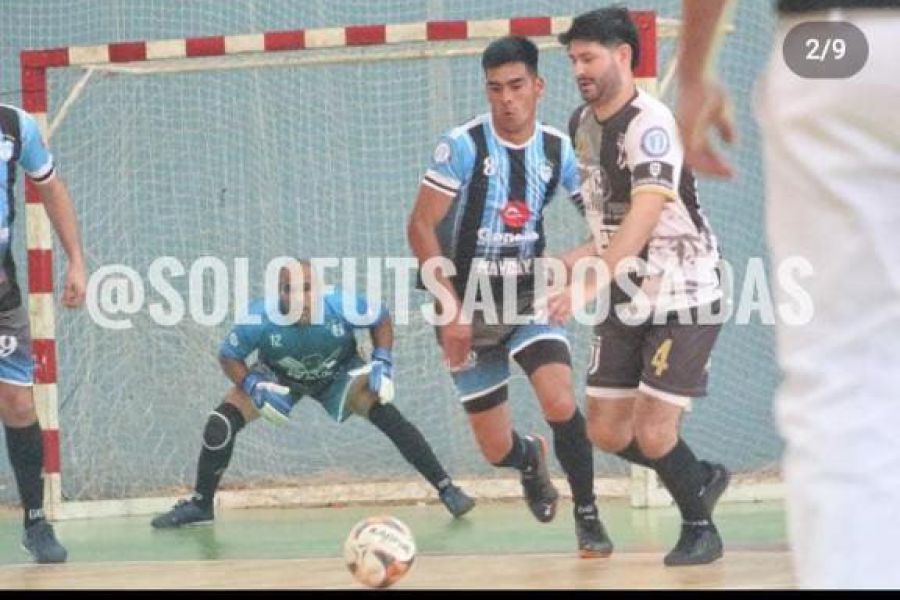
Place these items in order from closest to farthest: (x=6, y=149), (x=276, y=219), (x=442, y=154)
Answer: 1. (x=6, y=149)
2. (x=442, y=154)
3. (x=276, y=219)

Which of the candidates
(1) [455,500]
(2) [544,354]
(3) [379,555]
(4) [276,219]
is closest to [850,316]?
(3) [379,555]

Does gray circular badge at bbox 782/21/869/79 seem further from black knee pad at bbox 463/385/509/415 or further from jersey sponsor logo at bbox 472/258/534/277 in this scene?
jersey sponsor logo at bbox 472/258/534/277

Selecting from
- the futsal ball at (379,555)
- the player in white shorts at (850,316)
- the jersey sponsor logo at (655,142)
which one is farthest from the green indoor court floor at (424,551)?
the player in white shorts at (850,316)

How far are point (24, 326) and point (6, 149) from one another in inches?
30.7

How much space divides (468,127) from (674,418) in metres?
2.04

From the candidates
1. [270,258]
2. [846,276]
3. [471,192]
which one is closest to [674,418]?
[471,192]

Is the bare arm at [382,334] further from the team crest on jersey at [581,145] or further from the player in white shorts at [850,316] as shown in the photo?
the player in white shorts at [850,316]

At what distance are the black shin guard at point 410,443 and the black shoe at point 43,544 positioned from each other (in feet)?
6.28

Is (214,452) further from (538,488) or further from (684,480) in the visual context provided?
(684,480)

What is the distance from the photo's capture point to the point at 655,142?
309 inches

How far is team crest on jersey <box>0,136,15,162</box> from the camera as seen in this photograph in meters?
8.70

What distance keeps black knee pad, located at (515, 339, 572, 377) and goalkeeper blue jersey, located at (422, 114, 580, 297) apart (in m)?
0.52

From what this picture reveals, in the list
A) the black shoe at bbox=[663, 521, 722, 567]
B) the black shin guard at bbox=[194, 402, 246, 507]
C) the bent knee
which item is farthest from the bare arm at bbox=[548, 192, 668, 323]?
the black shin guard at bbox=[194, 402, 246, 507]

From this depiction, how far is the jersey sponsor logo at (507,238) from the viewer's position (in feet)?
29.8
